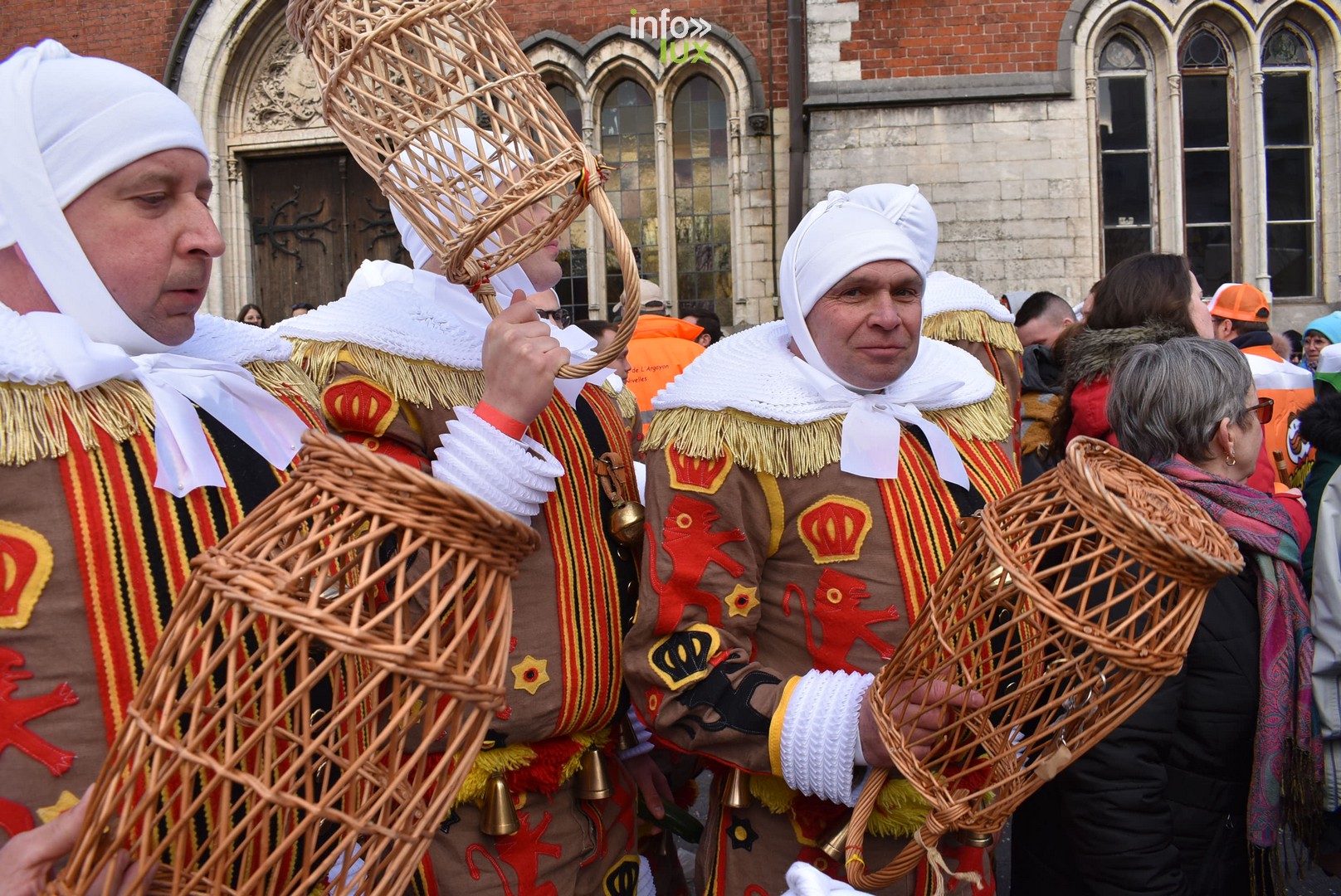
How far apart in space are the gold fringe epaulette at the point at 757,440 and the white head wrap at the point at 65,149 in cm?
98

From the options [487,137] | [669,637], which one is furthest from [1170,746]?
[487,137]

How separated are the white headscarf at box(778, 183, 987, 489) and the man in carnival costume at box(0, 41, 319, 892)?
1107 mm

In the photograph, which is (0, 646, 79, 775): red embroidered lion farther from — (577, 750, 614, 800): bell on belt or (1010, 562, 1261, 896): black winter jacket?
(1010, 562, 1261, 896): black winter jacket

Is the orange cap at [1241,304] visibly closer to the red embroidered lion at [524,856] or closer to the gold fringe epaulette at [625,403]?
the gold fringe epaulette at [625,403]

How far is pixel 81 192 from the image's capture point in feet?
4.63

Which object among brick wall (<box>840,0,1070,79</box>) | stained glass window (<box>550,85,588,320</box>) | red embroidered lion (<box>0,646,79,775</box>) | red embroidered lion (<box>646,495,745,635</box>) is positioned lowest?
red embroidered lion (<box>0,646,79,775</box>)

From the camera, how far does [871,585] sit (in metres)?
1.97

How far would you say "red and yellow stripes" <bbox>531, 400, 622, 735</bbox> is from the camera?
6.55 ft

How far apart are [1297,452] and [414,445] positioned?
3.15 meters

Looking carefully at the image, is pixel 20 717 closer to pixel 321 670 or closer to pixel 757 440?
pixel 321 670

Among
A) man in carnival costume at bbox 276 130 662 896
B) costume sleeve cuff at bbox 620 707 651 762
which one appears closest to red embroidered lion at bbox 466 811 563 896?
man in carnival costume at bbox 276 130 662 896

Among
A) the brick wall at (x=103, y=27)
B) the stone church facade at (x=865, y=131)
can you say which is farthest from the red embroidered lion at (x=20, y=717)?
the brick wall at (x=103, y=27)

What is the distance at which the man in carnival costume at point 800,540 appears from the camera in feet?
6.15

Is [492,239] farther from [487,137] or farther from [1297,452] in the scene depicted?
[1297,452]
